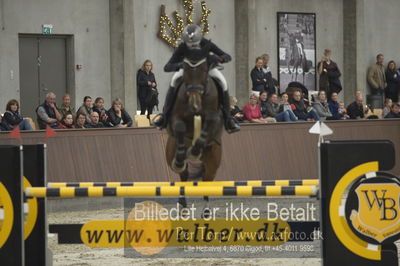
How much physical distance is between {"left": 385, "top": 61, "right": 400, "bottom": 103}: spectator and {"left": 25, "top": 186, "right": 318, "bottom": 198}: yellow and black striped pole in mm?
21151

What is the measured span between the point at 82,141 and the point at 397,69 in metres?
16.0

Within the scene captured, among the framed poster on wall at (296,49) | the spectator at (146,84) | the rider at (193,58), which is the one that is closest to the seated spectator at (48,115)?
the spectator at (146,84)

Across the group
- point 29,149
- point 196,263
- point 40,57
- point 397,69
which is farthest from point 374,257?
point 397,69

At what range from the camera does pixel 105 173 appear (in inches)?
673

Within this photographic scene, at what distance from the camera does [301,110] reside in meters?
21.2

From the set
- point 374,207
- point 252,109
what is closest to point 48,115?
point 252,109

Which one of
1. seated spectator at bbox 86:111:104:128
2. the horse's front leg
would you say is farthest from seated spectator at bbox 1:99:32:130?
the horse's front leg

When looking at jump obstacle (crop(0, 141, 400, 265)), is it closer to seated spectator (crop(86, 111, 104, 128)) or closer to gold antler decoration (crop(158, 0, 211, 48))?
seated spectator (crop(86, 111, 104, 128))

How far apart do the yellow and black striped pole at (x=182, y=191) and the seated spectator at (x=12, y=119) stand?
8014 millimetres

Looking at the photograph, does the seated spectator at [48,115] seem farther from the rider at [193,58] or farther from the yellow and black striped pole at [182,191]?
the yellow and black striped pole at [182,191]

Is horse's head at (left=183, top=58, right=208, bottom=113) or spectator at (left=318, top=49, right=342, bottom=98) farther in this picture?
spectator at (left=318, top=49, right=342, bottom=98)

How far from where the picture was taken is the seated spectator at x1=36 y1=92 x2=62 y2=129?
58.9 ft

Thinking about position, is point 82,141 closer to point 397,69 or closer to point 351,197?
point 351,197

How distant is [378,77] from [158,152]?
14.4 meters
